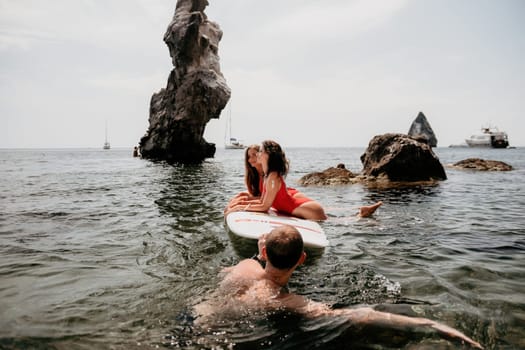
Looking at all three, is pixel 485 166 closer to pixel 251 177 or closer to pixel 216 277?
pixel 251 177

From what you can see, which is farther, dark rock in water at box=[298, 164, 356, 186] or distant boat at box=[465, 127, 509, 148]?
distant boat at box=[465, 127, 509, 148]

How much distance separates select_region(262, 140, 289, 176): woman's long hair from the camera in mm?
6316

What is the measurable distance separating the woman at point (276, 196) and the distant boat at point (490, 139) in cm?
11329

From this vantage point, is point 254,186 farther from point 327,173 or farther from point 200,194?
point 327,173

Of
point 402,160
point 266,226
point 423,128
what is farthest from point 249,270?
point 423,128

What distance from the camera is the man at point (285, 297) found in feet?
9.61

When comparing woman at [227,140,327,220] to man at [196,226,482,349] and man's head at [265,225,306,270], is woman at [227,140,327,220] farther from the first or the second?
man's head at [265,225,306,270]

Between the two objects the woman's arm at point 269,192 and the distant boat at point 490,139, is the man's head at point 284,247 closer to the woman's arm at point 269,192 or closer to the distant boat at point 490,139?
the woman's arm at point 269,192

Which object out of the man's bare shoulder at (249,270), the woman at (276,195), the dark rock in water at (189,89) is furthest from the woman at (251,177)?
the dark rock in water at (189,89)

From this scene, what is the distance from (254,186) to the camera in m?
7.55

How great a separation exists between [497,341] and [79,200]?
11680 millimetres

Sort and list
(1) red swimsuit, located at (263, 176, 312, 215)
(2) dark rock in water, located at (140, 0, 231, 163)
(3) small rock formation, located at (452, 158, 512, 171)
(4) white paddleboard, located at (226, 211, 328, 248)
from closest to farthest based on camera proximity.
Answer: (4) white paddleboard, located at (226, 211, 328, 248)
(1) red swimsuit, located at (263, 176, 312, 215)
(3) small rock formation, located at (452, 158, 512, 171)
(2) dark rock in water, located at (140, 0, 231, 163)

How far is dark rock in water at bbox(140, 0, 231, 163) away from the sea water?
31.5 meters

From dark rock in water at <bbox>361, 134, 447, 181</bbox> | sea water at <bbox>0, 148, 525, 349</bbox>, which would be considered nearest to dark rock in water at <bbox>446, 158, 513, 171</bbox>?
dark rock in water at <bbox>361, 134, 447, 181</bbox>
